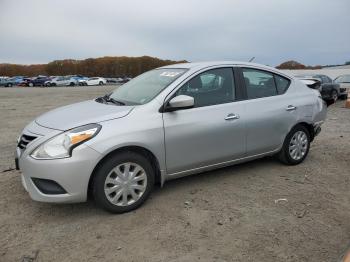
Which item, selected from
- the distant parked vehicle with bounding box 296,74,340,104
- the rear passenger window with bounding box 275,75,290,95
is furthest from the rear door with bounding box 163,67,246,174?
the distant parked vehicle with bounding box 296,74,340,104

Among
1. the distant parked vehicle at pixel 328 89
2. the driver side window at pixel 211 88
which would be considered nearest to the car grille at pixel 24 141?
the driver side window at pixel 211 88

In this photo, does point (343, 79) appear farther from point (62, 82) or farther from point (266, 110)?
point (62, 82)

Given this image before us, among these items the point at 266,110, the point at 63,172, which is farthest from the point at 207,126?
the point at 63,172

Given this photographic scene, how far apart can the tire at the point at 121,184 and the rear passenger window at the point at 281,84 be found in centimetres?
244

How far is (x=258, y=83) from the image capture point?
5.01 m

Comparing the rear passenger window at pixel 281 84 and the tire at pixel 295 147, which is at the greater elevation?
the rear passenger window at pixel 281 84

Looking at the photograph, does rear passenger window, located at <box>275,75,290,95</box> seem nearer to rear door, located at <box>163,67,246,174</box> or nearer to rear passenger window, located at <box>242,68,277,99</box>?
rear passenger window, located at <box>242,68,277,99</box>

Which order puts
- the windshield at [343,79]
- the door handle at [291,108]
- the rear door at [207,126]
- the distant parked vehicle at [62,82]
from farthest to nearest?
the distant parked vehicle at [62,82]
the windshield at [343,79]
the door handle at [291,108]
the rear door at [207,126]

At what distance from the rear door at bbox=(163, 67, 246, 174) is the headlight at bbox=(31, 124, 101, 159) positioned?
0.89m

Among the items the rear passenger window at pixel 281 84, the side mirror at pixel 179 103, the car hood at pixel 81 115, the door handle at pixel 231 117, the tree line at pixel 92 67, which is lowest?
the door handle at pixel 231 117

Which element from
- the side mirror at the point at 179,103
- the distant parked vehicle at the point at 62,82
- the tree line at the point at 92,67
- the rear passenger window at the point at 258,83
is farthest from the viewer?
the tree line at the point at 92,67

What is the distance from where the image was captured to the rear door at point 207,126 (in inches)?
160

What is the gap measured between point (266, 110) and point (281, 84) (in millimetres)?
661

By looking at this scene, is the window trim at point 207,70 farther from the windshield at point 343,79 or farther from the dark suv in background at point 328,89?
the windshield at point 343,79
